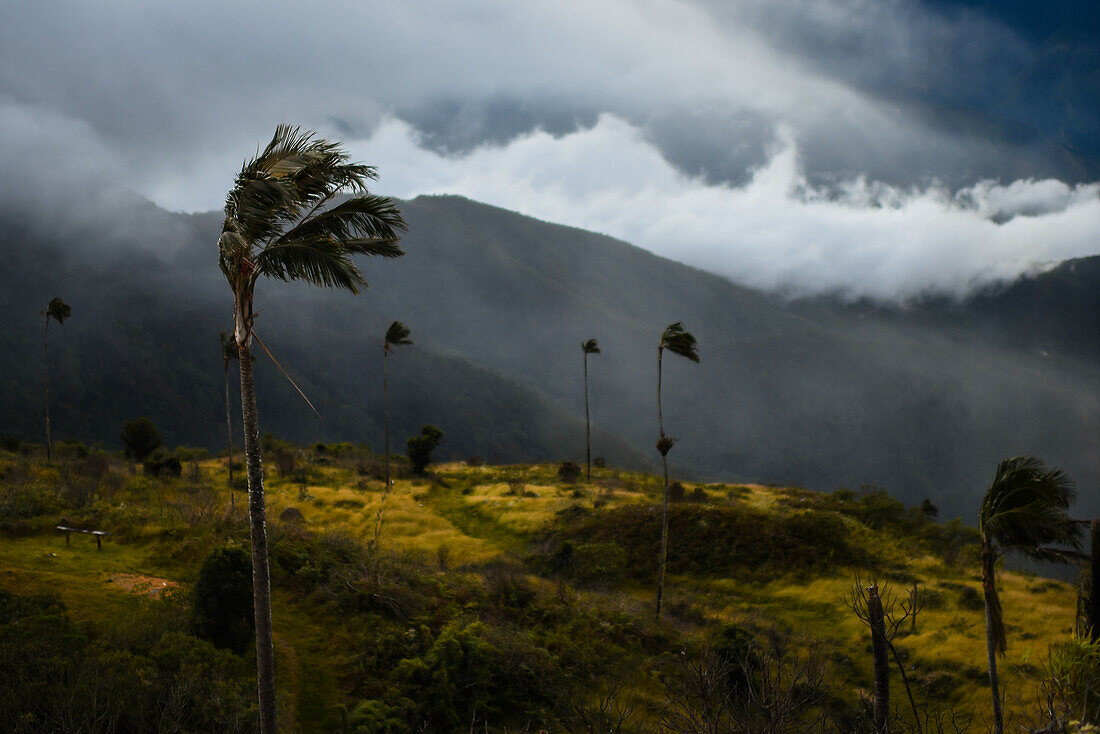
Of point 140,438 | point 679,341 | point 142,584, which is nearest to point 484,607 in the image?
point 142,584

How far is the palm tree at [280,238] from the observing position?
7.21 m

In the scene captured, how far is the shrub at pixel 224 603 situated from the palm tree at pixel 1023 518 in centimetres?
1405

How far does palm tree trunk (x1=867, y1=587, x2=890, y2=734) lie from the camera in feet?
22.1

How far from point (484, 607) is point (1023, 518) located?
12484mm

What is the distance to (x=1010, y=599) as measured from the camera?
20469mm

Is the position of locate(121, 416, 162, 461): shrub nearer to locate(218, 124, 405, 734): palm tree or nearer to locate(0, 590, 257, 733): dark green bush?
locate(0, 590, 257, 733): dark green bush

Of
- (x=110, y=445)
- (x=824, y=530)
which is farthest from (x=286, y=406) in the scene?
(x=824, y=530)

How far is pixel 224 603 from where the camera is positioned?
40.4ft

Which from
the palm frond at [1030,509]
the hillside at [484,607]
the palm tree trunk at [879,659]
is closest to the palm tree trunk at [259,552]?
Answer: the hillside at [484,607]

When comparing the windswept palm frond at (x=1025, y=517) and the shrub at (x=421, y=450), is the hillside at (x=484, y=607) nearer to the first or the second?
the windswept palm frond at (x=1025, y=517)

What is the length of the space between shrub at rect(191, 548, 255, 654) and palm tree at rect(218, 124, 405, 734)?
17.9ft

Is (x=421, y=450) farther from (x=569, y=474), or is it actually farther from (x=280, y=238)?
(x=280, y=238)

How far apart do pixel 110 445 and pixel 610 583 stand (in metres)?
136

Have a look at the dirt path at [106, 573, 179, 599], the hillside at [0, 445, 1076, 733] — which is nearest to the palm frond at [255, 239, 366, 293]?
the hillside at [0, 445, 1076, 733]
